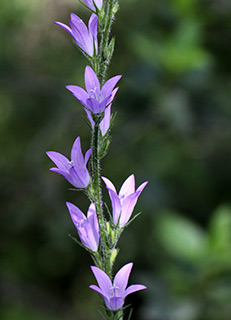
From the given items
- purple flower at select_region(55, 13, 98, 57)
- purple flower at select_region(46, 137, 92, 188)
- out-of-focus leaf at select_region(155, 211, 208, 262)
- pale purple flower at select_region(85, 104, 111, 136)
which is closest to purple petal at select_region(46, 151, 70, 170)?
purple flower at select_region(46, 137, 92, 188)

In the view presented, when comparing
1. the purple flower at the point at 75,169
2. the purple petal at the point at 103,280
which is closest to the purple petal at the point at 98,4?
the purple flower at the point at 75,169

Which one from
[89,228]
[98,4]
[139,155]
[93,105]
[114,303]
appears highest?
Result: [139,155]

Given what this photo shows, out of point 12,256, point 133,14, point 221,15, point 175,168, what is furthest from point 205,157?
point 12,256

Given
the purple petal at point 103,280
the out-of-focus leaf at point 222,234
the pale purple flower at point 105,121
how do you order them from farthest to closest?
the out-of-focus leaf at point 222,234
the pale purple flower at point 105,121
the purple petal at point 103,280

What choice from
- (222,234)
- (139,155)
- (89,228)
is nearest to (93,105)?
(89,228)

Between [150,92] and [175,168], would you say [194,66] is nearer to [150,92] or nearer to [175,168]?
[150,92]

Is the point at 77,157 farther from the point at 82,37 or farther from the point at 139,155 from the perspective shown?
the point at 139,155

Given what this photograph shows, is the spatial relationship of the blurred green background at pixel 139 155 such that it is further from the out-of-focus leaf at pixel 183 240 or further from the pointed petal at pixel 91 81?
the pointed petal at pixel 91 81
